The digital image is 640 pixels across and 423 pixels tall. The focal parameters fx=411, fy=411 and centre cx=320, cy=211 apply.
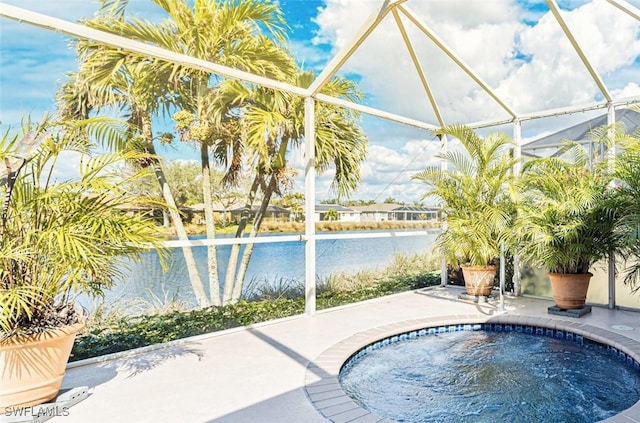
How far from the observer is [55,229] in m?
2.98

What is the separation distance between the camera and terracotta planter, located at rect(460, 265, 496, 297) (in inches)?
271

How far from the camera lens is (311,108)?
233 inches

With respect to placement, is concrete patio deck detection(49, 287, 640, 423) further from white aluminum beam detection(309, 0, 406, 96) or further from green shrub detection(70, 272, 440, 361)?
white aluminum beam detection(309, 0, 406, 96)

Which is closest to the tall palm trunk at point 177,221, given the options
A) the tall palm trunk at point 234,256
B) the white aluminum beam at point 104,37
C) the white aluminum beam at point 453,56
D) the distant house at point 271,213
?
the tall palm trunk at point 234,256

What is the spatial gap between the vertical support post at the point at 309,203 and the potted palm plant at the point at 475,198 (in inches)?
90.7

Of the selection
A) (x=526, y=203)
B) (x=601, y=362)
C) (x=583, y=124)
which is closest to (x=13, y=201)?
(x=601, y=362)

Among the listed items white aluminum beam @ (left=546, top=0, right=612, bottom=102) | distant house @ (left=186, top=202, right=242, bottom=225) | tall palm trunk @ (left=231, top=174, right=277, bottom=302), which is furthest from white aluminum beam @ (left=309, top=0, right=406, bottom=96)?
white aluminum beam @ (left=546, top=0, right=612, bottom=102)

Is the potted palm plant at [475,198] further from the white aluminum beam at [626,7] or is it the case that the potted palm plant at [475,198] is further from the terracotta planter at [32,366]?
the terracotta planter at [32,366]

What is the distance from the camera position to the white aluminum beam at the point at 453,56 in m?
5.51

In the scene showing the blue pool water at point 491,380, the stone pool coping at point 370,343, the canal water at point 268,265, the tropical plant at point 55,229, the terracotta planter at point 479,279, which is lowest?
the blue pool water at point 491,380

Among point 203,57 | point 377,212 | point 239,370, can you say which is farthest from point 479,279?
point 203,57

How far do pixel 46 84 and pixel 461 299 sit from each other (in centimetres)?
670

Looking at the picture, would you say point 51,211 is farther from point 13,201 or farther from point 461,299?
point 461,299

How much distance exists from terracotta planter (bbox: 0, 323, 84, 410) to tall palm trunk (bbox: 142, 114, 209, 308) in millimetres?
2177
